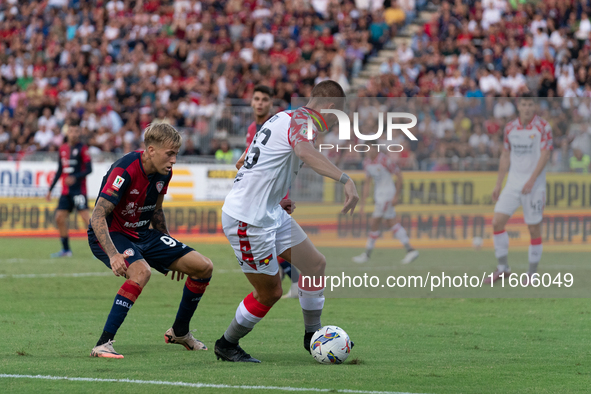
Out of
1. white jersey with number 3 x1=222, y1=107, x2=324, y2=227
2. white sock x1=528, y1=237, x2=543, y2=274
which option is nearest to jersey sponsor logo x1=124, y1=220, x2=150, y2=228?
white jersey with number 3 x1=222, y1=107, x2=324, y2=227

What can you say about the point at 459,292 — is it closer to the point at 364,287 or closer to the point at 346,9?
the point at 364,287

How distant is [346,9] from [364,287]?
52.6 feet

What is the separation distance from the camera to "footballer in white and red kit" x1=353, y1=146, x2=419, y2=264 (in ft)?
48.2

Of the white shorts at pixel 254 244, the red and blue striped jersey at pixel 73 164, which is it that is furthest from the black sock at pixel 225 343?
the red and blue striped jersey at pixel 73 164

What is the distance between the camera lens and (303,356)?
251 inches

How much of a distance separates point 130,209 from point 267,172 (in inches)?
51.0

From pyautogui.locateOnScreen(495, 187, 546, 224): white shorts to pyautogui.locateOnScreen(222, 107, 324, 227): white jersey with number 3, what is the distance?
253 inches

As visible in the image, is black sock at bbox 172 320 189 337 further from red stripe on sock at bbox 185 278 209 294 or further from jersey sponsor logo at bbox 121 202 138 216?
jersey sponsor logo at bbox 121 202 138 216

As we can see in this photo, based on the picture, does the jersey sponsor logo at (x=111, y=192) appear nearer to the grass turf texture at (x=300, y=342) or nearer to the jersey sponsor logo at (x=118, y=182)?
the jersey sponsor logo at (x=118, y=182)

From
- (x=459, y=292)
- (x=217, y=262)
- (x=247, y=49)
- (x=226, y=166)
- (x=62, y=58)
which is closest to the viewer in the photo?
(x=459, y=292)

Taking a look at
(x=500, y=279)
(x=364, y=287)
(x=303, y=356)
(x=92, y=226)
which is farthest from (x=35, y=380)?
(x=500, y=279)

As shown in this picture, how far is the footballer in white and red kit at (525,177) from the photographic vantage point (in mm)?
11453

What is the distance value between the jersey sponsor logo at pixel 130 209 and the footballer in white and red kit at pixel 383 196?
853 cm

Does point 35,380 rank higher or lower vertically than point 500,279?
higher
